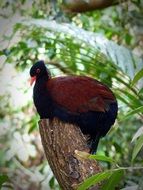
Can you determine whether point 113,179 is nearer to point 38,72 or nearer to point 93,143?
point 93,143

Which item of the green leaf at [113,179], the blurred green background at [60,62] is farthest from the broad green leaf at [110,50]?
the green leaf at [113,179]

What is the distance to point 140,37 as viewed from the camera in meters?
3.74

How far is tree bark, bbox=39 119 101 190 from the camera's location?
1834 mm

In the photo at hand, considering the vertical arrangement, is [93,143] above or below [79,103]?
below

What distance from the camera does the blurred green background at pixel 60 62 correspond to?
289cm

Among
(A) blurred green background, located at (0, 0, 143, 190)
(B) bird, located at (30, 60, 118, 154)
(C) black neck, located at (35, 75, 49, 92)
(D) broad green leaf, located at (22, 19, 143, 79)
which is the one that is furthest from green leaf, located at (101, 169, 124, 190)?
(D) broad green leaf, located at (22, 19, 143, 79)

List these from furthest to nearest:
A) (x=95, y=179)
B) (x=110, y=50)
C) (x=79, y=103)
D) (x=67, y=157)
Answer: (x=110, y=50) → (x=79, y=103) → (x=67, y=157) → (x=95, y=179)

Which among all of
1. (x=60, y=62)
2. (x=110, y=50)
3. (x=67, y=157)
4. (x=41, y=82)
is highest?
(x=41, y=82)

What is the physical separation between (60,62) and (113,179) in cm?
193

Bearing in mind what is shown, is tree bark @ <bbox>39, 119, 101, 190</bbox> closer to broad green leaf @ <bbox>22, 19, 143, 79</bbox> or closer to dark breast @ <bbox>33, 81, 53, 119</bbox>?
dark breast @ <bbox>33, 81, 53, 119</bbox>

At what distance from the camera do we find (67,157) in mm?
1852

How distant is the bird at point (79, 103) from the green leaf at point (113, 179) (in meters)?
0.35

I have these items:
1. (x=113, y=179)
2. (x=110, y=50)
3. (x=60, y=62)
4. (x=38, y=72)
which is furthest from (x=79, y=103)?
(x=60, y=62)

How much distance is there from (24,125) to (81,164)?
6.32ft
